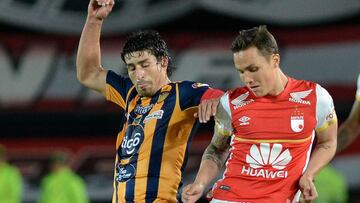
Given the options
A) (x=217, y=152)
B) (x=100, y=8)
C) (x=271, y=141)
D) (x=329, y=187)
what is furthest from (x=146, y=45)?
(x=329, y=187)

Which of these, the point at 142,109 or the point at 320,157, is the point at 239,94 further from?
the point at 142,109

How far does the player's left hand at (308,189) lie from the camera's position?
4164 mm

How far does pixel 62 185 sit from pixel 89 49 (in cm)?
471

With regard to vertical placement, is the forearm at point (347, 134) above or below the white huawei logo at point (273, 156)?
above

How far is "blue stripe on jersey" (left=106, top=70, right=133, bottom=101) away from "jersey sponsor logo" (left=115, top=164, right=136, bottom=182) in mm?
438

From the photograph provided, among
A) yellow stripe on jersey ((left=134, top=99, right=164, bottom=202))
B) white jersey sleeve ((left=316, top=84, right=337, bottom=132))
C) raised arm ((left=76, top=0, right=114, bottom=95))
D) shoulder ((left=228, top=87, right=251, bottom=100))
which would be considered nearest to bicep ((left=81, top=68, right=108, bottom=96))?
raised arm ((left=76, top=0, right=114, bottom=95))

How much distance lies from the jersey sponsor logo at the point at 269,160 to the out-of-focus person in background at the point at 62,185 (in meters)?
5.47

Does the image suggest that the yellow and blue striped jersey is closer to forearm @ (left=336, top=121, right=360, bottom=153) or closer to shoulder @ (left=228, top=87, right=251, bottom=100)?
shoulder @ (left=228, top=87, right=251, bottom=100)

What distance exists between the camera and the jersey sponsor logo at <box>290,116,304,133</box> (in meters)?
4.34

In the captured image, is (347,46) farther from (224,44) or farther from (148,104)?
(148,104)

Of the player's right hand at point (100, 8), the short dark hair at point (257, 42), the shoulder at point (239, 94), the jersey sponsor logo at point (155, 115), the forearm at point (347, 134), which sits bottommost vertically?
the forearm at point (347, 134)

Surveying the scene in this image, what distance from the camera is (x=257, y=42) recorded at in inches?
171

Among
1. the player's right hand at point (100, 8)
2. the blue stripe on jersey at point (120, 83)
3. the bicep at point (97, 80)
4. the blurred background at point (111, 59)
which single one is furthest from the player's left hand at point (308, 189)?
the blurred background at point (111, 59)

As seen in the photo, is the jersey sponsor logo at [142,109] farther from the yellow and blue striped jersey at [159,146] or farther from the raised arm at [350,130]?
the raised arm at [350,130]
